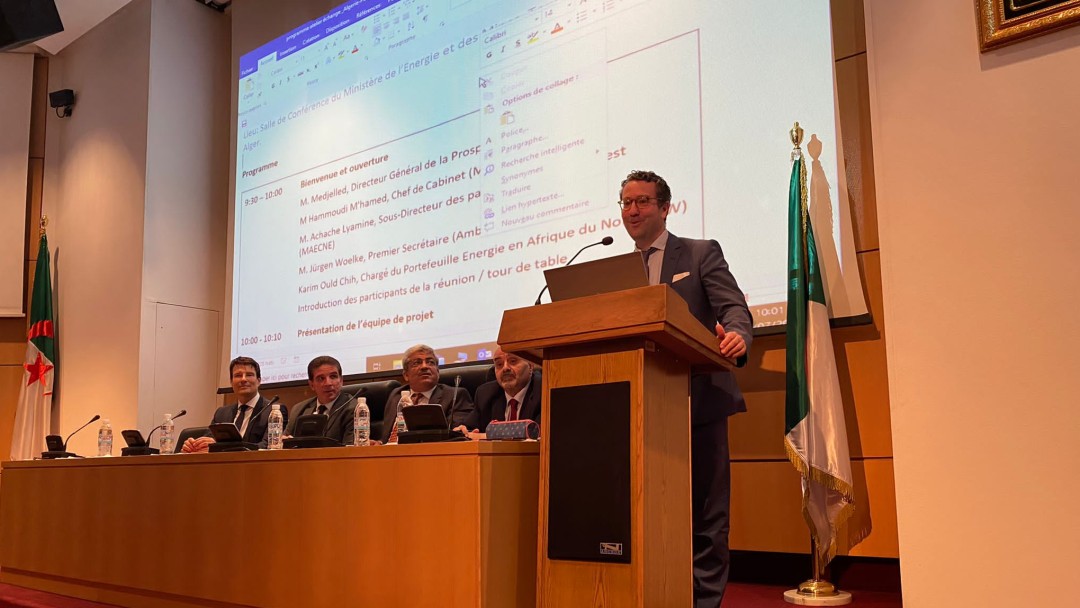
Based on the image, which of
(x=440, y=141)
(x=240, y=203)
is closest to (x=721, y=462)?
(x=440, y=141)

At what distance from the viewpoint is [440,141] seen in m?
4.95

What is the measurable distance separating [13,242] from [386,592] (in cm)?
634

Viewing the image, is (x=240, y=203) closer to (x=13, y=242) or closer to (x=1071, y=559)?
(x=13, y=242)

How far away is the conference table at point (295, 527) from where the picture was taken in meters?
2.28

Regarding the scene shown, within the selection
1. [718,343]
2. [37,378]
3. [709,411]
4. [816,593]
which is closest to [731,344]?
[718,343]

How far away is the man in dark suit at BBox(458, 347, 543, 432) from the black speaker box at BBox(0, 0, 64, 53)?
8.94ft

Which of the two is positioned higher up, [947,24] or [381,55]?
[381,55]

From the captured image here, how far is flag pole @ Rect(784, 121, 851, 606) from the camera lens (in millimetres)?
3131

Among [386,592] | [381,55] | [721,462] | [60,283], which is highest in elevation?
[381,55]

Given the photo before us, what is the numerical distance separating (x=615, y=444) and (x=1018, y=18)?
1587mm

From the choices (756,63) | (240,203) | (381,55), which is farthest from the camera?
(240,203)

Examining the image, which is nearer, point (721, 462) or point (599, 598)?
point (599, 598)

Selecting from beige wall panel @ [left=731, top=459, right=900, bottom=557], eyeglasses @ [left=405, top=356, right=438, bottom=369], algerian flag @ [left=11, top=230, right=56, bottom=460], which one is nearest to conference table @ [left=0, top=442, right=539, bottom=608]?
eyeglasses @ [left=405, top=356, right=438, bottom=369]

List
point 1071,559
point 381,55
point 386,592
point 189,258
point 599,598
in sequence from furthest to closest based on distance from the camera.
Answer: point 189,258
point 381,55
point 386,592
point 1071,559
point 599,598
